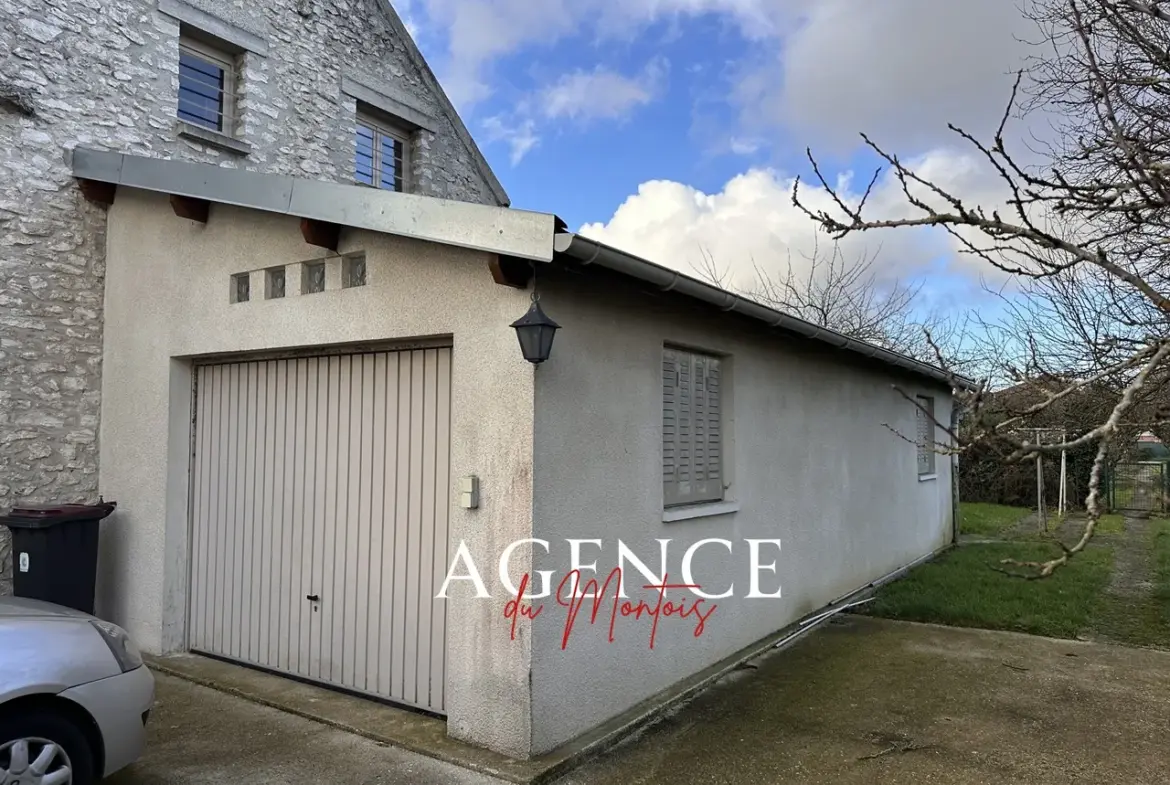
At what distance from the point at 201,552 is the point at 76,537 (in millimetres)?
882

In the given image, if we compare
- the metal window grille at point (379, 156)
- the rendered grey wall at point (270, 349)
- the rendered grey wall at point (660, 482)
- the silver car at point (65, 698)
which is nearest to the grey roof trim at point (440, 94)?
the metal window grille at point (379, 156)

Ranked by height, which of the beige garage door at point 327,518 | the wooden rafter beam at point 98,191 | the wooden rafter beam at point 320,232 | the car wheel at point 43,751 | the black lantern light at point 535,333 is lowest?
the car wheel at point 43,751

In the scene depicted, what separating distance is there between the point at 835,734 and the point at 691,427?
7.41ft

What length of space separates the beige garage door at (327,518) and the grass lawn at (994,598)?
4.94m

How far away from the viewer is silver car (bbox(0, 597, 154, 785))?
3.20m

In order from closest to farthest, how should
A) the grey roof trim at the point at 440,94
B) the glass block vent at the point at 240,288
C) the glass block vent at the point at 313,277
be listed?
1. the glass block vent at the point at 313,277
2. the glass block vent at the point at 240,288
3. the grey roof trim at the point at 440,94

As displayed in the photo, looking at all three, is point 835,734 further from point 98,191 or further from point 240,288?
point 98,191

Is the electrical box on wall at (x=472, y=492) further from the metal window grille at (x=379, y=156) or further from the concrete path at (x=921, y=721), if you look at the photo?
the metal window grille at (x=379, y=156)

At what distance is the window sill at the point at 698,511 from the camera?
5375mm

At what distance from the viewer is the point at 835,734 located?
15.4 ft

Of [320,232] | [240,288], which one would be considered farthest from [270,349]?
[320,232]

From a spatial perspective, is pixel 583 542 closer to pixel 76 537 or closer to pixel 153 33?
pixel 76 537

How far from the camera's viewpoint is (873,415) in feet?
30.8

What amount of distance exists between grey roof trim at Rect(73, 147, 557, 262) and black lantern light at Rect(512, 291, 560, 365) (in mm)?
296
